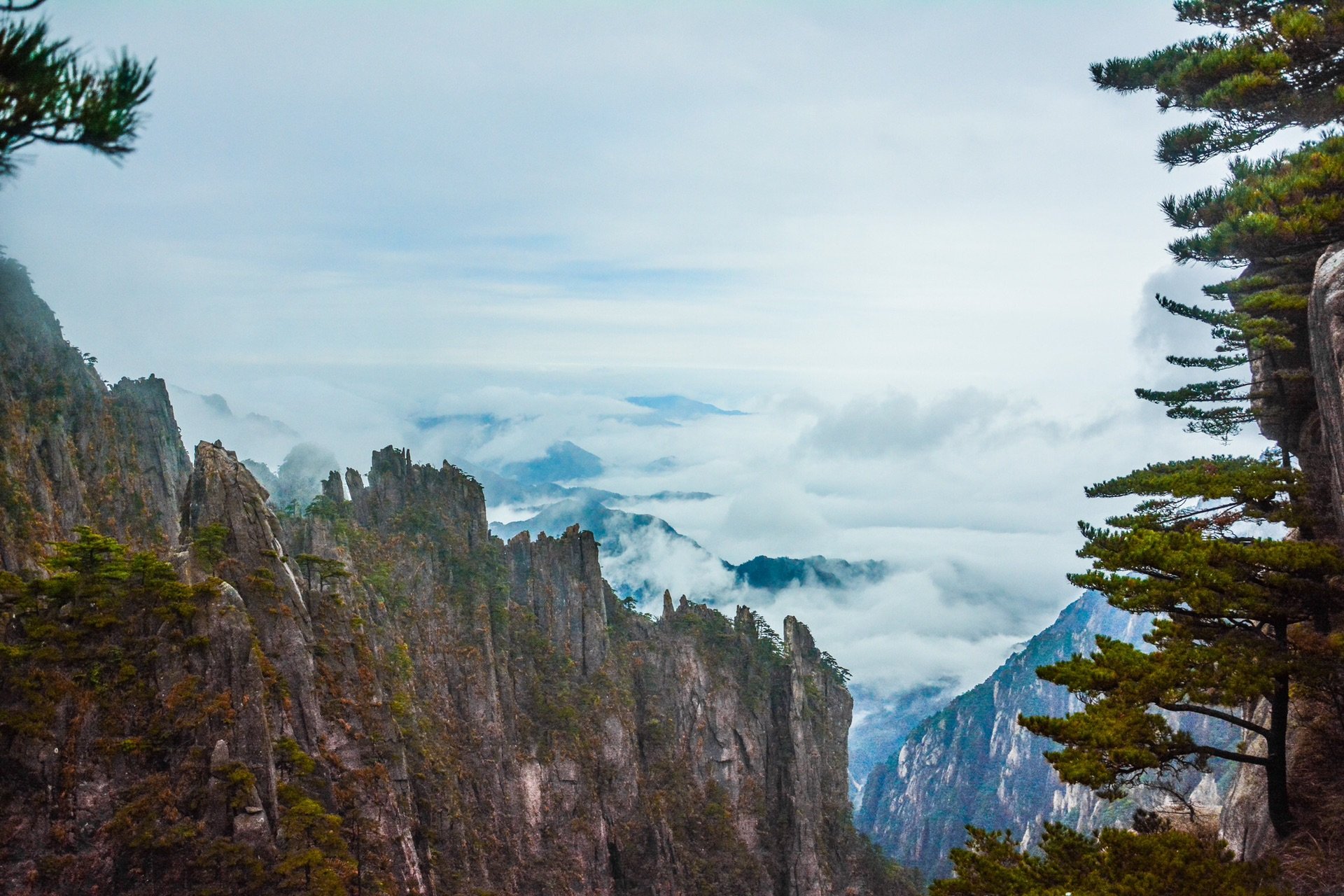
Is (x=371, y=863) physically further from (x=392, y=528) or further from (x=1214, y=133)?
(x=392, y=528)

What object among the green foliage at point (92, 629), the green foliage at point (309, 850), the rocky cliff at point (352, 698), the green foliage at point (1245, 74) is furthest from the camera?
the green foliage at point (309, 850)

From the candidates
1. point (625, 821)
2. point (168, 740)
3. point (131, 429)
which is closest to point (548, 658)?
point (625, 821)

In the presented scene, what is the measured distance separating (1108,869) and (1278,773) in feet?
12.7

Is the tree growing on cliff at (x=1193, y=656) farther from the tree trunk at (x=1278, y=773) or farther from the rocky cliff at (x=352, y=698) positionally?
the rocky cliff at (x=352, y=698)

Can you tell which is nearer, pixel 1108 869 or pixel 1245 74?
pixel 1108 869

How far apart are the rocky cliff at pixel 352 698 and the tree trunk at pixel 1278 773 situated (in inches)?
1200

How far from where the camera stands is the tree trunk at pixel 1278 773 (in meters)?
16.7

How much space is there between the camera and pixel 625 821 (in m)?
97.5

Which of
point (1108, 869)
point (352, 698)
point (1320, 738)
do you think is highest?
point (352, 698)

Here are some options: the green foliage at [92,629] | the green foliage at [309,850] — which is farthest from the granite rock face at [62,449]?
the green foliage at [309,850]

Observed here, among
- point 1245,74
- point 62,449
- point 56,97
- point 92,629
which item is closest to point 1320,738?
point 1245,74

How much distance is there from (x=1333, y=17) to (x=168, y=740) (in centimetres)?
3970

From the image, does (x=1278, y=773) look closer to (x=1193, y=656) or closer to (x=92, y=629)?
(x=1193, y=656)

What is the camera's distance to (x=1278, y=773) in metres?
16.9
